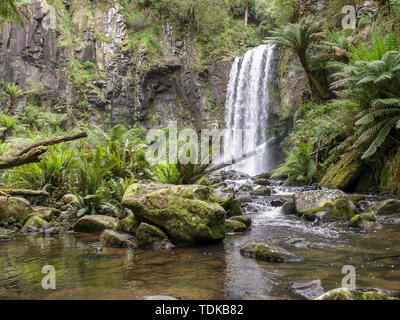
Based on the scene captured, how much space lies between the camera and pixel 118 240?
3.59 metres

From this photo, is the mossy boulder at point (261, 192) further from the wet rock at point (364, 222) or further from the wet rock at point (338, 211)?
the wet rock at point (364, 222)

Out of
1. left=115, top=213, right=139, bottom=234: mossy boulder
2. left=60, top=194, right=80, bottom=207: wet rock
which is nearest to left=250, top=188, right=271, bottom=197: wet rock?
left=60, top=194, right=80, bottom=207: wet rock

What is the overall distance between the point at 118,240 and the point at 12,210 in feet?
7.64

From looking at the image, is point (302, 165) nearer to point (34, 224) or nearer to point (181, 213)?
point (181, 213)

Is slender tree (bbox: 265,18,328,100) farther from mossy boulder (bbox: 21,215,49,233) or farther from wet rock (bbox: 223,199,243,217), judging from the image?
mossy boulder (bbox: 21,215,49,233)

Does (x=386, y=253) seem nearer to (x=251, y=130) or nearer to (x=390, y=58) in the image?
(x=390, y=58)

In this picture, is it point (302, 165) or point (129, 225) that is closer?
point (129, 225)

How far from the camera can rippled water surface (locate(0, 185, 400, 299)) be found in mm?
2139

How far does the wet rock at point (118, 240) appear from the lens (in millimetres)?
3564

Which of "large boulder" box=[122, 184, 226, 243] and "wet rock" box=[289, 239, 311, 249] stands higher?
"large boulder" box=[122, 184, 226, 243]

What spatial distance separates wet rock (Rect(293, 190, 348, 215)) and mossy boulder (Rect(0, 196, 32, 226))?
15.3 feet

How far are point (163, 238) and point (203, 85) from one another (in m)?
17.8

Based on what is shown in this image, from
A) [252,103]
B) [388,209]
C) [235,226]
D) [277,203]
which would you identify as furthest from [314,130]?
[235,226]
